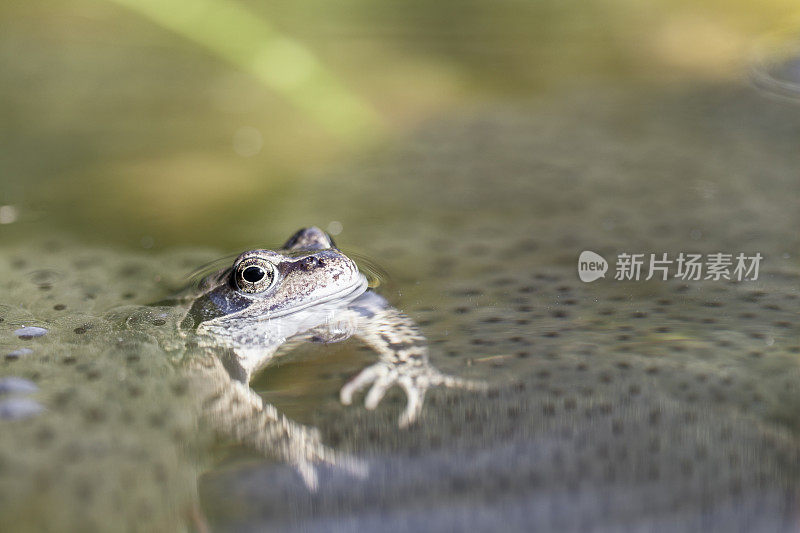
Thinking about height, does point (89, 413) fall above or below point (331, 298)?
below

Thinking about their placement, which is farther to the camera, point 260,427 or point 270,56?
point 270,56

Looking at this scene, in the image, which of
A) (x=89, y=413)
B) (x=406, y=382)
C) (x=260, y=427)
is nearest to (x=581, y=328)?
(x=406, y=382)

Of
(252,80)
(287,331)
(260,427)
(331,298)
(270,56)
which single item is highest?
(270,56)

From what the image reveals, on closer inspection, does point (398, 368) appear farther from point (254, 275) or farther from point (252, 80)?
point (252, 80)

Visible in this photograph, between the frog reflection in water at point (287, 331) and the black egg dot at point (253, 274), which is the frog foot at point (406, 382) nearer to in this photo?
the frog reflection in water at point (287, 331)

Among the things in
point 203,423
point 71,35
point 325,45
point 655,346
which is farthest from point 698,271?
point 71,35

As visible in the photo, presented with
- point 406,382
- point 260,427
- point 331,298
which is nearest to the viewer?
point 260,427

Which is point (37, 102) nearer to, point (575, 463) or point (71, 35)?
point (71, 35)
